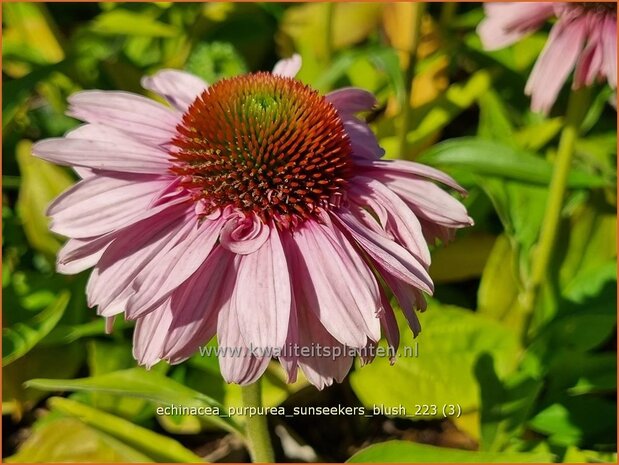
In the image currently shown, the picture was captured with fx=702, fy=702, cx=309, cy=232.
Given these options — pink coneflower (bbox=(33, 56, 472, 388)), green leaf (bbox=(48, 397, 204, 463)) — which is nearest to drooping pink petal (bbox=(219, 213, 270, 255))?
pink coneflower (bbox=(33, 56, 472, 388))

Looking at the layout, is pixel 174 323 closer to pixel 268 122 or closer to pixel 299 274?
pixel 299 274

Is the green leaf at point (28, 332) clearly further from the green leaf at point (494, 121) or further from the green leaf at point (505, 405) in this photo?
the green leaf at point (494, 121)

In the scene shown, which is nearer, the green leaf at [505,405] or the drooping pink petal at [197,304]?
the drooping pink petal at [197,304]

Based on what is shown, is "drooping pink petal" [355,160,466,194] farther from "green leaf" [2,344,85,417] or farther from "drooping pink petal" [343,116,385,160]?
"green leaf" [2,344,85,417]

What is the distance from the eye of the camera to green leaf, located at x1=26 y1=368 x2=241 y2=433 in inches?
33.5

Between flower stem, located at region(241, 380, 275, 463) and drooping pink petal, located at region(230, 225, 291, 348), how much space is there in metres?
0.17

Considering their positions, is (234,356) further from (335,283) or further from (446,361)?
(446,361)

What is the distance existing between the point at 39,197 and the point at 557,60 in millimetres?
973

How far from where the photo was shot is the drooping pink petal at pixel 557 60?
1.08 meters

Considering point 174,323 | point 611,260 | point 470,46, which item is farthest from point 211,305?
point 470,46

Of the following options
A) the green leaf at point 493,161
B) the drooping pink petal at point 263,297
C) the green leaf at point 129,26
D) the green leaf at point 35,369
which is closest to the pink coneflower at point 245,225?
the drooping pink petal at point 263,297

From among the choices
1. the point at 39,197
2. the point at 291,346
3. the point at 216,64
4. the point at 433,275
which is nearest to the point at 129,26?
the point at 216,64

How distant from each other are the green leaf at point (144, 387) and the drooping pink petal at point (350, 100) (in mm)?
430

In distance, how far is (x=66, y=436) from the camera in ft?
3.63
